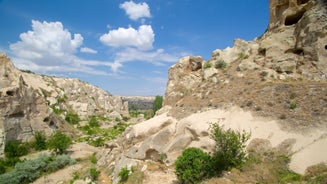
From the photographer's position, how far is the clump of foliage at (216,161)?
11.5 meters

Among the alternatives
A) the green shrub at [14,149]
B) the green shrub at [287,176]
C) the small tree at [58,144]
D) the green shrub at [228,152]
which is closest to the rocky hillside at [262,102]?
the green shrub at [287,176]

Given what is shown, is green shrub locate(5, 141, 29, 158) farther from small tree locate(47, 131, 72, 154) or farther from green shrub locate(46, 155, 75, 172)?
green shrub locate(46, 155, 75, 172)

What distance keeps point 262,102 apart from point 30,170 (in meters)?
20.7

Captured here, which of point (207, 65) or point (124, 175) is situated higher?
point (207, 65)

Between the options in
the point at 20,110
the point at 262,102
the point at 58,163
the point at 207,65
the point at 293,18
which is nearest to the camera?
the point at 262,102

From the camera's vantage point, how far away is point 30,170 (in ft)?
61.3

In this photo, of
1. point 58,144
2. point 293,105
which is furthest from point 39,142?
point 293,105

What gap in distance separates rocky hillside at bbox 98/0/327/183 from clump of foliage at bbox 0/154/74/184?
173 inches

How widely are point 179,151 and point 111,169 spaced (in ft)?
20.3

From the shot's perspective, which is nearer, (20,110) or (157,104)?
(20,110)

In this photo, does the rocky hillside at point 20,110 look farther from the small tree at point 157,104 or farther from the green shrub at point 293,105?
the green shrub at point 293,105

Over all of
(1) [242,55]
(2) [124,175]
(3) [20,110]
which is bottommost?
(2) [124,175]

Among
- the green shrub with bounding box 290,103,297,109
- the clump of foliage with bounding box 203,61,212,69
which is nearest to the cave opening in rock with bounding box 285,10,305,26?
the clump of foliage with bounding box 203,61,212,69

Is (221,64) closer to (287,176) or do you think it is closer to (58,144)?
(287,176)
